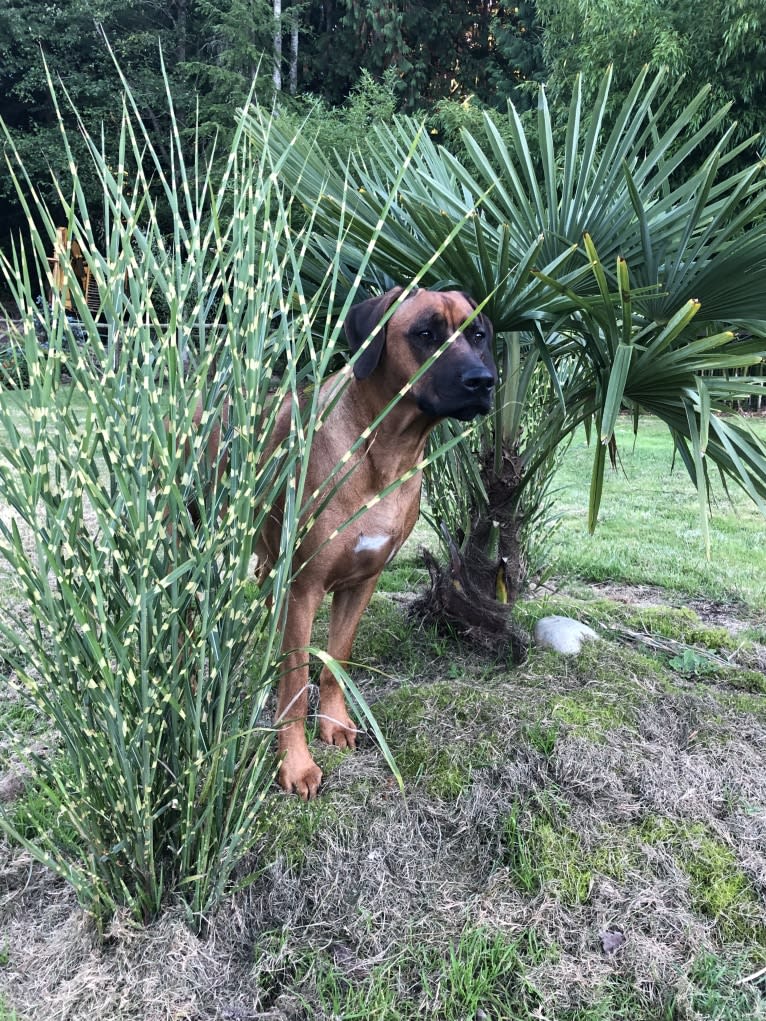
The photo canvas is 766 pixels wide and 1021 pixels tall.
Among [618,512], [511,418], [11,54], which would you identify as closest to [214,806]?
[511,418]

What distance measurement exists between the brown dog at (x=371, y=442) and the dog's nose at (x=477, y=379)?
5cm

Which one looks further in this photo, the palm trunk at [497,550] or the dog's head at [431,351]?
the palm trunk at [497,550]

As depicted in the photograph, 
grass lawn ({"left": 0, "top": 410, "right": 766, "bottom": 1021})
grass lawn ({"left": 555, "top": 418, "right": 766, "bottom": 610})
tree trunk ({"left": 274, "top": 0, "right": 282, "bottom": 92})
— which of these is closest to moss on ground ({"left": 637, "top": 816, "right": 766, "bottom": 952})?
grass lawn ({"left": 0, "top": 410, "right": 766, "bottom": 1021})

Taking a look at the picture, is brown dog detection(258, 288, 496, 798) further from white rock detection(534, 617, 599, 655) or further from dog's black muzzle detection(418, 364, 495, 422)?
white rock detection(534, 617, 599, 655)

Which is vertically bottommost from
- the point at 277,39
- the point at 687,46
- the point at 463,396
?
the point at 463,396

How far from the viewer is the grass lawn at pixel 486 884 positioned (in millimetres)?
1512

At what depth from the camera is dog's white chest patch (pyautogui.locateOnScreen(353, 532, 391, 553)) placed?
6.75 ft

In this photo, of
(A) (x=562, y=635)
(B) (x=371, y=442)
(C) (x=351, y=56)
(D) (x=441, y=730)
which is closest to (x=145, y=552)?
(B) (x=371, y=442)

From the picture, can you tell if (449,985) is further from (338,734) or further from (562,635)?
(562,635)

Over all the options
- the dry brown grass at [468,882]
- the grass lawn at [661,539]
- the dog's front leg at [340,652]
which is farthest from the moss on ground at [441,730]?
the grass lawn at [661,539]

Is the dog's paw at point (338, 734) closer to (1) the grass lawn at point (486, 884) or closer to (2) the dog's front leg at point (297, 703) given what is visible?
(1) the grass lawn at point (486, 884)

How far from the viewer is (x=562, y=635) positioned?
2.90 meters

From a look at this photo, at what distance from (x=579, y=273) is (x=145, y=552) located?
1381mm

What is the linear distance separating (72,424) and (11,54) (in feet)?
66.1
